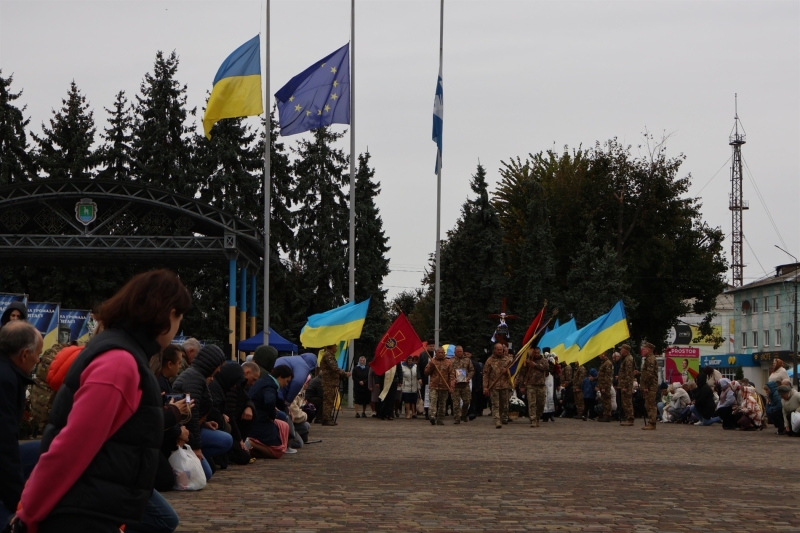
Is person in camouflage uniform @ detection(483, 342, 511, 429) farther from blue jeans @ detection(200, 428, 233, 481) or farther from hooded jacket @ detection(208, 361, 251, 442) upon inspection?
blue jeans @ detection(200, 428, 233, 481)

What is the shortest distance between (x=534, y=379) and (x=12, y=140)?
41896mm

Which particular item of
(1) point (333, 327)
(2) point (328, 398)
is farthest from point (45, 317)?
(1) point (333, 327)

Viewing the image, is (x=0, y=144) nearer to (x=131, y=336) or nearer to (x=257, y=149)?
(x=257, y=149)

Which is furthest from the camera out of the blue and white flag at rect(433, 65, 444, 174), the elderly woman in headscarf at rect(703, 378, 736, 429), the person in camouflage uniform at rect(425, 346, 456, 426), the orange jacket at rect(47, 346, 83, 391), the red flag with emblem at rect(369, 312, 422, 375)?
the blue and white flag at rect(433, 65, 444, 174)

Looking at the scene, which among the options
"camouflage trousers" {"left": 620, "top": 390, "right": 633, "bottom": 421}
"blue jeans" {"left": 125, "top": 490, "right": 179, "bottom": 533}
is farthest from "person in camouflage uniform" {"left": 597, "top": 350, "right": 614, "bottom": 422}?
"blue jeans" {"left": 125, "top": 490, "right": 179, "bottom": 533}

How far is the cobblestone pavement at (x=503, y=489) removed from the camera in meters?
9.34

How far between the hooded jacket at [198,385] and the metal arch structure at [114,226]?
2627 cm

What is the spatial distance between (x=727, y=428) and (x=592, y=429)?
4264 millimetres

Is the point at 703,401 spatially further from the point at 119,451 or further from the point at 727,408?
the point at 119,451

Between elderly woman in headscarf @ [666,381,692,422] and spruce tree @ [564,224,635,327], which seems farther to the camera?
spruce tree @ [564,224,635,327]

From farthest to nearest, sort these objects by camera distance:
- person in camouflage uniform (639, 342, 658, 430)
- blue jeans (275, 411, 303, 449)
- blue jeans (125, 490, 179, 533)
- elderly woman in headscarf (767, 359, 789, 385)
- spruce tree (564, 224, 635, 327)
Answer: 1. spruce tree (564, 224, 635, 327)
2. elderly woman in headscarf (767, 359, 789, 385)
3. person in camouflage uniform (639, 342, 658, 430)
4. blue jeans (275, 411, 303, 449)
5. blue jeans (125, 490, 179, 533)

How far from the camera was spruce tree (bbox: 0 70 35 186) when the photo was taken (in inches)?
2356

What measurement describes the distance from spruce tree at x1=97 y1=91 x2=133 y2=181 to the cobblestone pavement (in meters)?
44.1

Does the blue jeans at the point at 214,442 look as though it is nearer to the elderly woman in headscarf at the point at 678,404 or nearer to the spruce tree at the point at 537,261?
the elderly woman in headscarf at the point at 678,404
